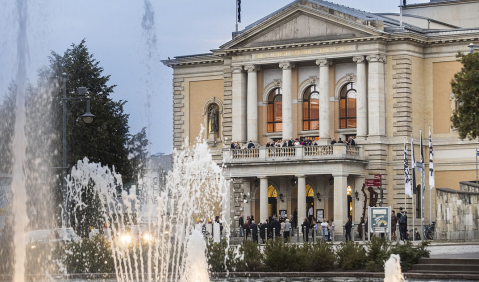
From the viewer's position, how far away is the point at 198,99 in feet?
225

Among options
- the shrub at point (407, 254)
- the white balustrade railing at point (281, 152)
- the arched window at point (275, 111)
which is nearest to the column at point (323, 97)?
the white balustrade railing at point (281, 152)

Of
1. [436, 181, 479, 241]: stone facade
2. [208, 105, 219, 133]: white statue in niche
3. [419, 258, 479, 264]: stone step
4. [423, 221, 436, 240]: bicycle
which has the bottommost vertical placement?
[419, 258, 479, 264]: stone step

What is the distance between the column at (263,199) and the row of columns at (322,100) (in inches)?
140

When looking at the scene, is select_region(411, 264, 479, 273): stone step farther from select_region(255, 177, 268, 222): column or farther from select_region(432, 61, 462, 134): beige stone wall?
select_region(432, 61, 462, 134): beige stone wall

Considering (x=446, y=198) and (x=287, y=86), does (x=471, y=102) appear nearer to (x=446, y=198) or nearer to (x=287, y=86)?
(x=446, y=198)

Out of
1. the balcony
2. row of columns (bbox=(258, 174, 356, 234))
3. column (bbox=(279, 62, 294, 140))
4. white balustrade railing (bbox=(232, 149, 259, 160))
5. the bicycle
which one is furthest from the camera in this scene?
column (bbox=(279, 62, 294, 140))

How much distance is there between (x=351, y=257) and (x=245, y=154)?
30370 mm

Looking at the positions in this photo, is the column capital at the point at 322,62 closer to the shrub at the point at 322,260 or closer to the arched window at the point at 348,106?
the arched window at the point at 348,106

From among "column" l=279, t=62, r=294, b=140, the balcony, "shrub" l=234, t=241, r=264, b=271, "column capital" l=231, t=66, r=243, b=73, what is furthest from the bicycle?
"shrub" l=234, t=241, r=264, b=271

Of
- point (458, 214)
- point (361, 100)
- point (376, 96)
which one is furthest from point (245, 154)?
point (458, 214)

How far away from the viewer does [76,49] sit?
216ft

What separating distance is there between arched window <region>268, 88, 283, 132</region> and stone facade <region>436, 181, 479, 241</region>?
19446 mm

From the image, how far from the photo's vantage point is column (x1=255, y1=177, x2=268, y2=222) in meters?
60.6

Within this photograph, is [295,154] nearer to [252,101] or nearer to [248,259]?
[252,101]
